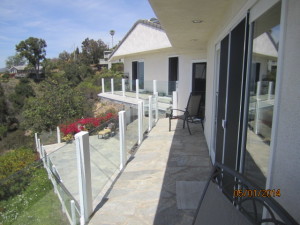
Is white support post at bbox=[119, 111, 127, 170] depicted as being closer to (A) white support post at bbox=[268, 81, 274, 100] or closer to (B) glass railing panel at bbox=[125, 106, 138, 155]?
(B) glass railing panel at bbox=[125, 106, 138, 155]

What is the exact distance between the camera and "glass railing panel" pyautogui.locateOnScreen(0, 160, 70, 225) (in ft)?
8.73

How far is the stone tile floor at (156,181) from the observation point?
3048 mm

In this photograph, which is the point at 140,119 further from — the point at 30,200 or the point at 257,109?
the point at 257,109

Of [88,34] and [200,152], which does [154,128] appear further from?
[88,34]

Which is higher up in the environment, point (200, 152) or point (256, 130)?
point (256, 130)

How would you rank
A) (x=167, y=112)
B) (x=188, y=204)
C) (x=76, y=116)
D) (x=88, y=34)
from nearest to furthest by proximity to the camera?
(x=188, y=204), (x=167, y=112), (x=76, y=116), (x=88, y=34)

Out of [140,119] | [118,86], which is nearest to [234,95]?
A: [140,119]

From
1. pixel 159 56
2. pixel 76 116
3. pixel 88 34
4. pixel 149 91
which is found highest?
pixel 88 34

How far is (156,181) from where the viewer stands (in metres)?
4.05

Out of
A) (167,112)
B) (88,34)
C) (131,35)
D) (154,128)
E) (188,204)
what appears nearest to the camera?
(188,204)

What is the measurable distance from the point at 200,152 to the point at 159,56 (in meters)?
9.58

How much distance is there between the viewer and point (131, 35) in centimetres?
1683

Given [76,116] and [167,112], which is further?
[76,116]

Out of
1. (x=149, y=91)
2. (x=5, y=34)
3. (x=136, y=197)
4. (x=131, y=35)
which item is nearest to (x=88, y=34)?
(x=5, y=34)
